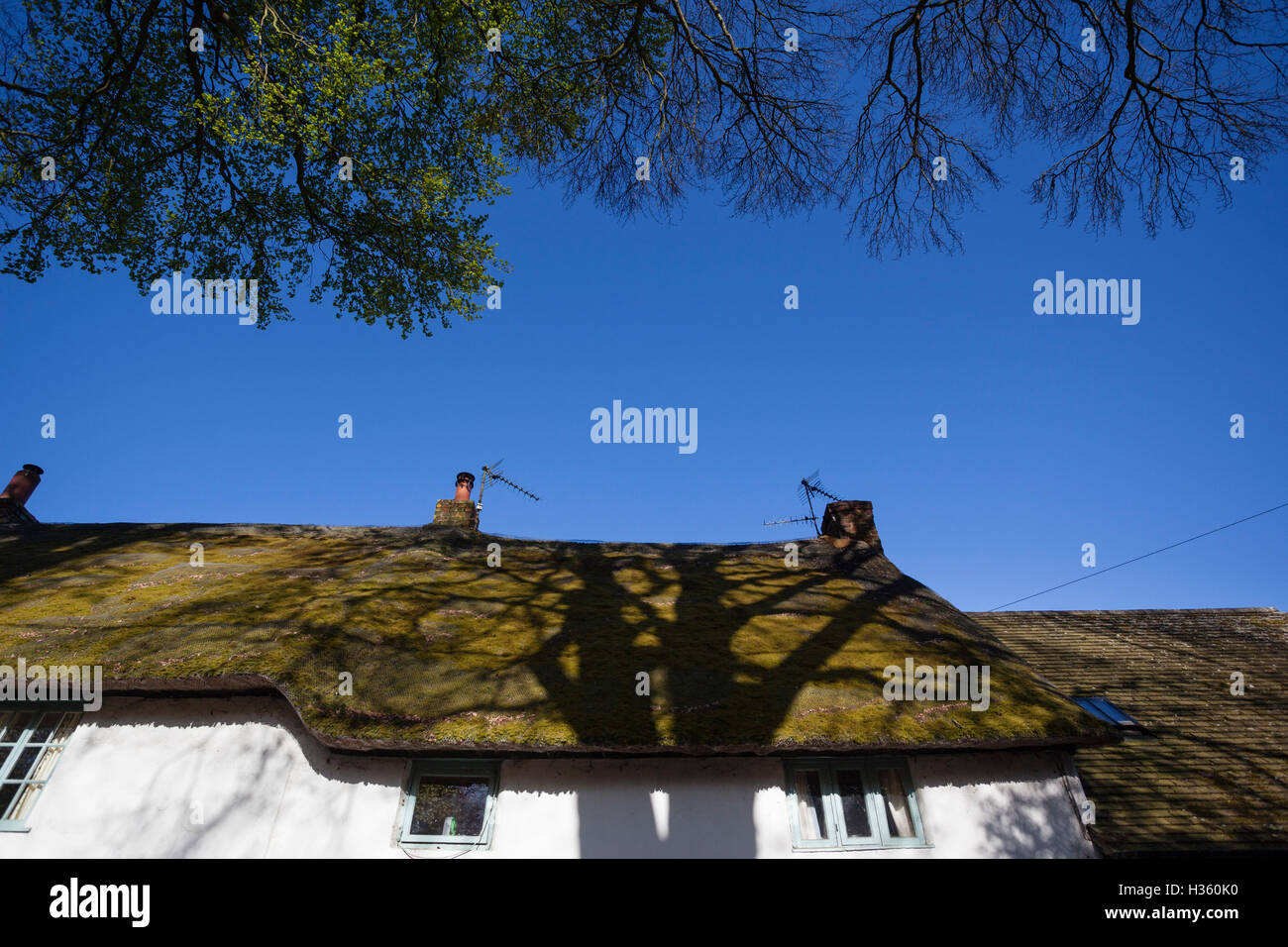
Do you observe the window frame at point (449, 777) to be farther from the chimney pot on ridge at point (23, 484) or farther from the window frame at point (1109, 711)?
the chimney pot on ridge at point (23, 484)

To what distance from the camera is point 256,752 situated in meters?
6.19

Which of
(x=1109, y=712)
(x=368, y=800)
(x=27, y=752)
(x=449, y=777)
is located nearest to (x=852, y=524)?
(x=1109, y=712)

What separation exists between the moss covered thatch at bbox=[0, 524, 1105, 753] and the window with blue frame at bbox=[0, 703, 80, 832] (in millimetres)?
770

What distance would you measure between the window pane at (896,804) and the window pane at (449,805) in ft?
15.4

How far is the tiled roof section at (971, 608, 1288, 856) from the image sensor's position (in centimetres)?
688

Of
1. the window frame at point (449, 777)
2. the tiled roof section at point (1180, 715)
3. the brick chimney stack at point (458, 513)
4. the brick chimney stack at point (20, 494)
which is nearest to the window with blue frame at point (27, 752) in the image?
the window frame at point (449, 777)

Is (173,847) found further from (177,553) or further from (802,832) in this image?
(802,832)

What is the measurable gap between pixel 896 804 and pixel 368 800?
609 centimetres

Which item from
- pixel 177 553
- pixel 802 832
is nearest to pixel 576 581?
pixel 802 832

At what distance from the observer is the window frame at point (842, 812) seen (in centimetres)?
605

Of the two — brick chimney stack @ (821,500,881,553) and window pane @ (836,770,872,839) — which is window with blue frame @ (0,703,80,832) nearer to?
window pane @ (836,770,872,839)

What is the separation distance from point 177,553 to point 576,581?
740 centimetres

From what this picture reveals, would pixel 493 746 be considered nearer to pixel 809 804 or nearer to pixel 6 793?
pixel 809 804
